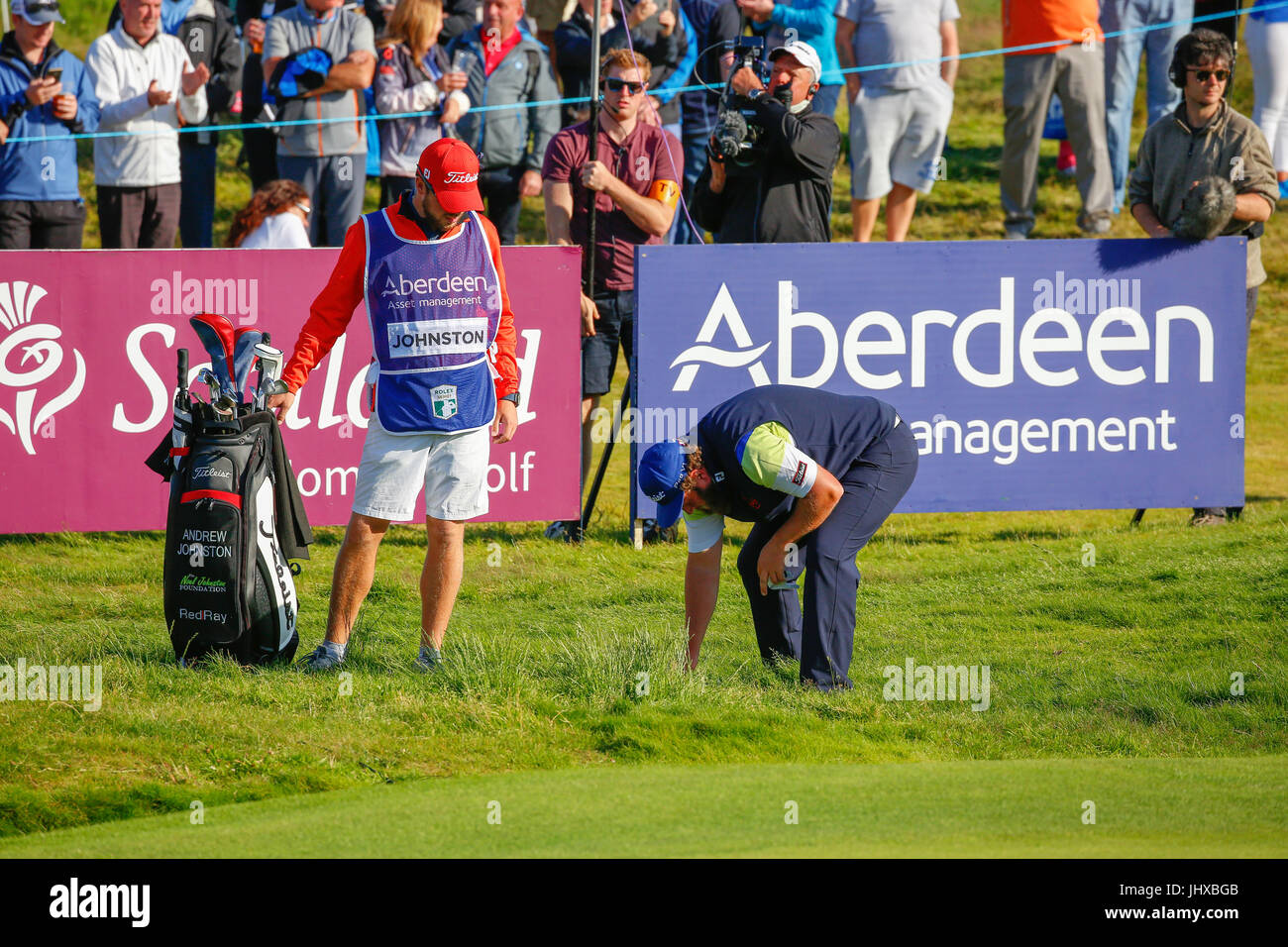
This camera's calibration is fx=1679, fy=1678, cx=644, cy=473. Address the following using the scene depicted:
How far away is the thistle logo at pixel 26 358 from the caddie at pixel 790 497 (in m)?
4.54

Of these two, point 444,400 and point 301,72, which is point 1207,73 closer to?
point 444,400

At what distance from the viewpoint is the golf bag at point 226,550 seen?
24.3 ft

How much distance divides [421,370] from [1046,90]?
7.53 metres

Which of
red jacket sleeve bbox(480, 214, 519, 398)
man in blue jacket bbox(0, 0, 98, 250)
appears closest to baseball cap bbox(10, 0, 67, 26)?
man in blue jacket bbox(0, 0, 98, 250)

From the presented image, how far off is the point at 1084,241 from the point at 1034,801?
18.7ft

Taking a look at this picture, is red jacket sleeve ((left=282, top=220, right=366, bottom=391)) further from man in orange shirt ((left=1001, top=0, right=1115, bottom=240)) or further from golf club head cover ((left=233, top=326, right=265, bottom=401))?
man in orange shirt ((left=1001, top=0, right=1115, bottom=240))

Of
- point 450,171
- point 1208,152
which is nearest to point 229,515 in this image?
point 450,171

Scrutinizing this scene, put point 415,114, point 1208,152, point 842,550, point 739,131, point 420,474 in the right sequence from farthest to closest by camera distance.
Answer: point 415,114
point 1208,152
point 739,131
point 420,474
point 842,550

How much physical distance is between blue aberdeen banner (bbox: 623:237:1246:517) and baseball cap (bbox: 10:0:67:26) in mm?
4603

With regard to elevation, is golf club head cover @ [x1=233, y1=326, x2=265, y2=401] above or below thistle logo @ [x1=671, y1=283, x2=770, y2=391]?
below

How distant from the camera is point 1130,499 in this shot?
10633mm

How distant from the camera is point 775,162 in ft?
34.2

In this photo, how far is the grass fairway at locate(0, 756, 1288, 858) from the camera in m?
5.12

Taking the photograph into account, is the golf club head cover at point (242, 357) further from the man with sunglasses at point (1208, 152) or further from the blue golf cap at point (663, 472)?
the man with sunglasses at point (1208, 152)
